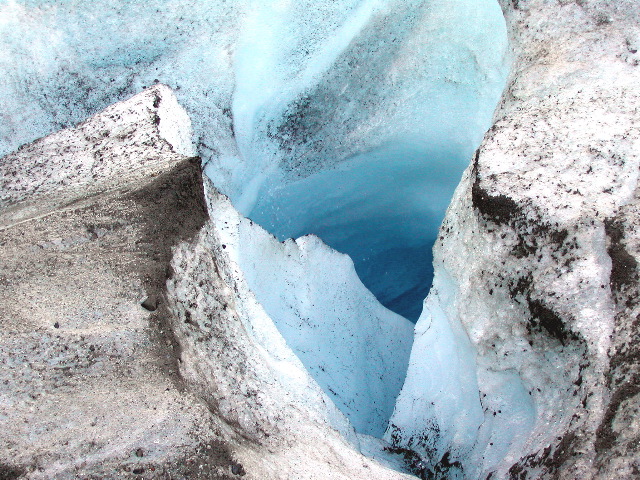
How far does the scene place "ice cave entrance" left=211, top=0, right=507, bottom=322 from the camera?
2.60 meters

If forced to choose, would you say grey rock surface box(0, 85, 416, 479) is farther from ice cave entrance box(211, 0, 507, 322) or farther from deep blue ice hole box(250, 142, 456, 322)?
deep blue ice hole box(250, 142, 456, 322)

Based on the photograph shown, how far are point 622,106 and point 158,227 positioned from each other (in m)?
1.46

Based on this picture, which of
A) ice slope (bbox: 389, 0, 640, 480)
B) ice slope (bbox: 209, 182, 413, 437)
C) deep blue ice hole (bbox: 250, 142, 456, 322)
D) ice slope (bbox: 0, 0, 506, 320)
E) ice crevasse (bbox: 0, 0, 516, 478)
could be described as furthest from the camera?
deep blue ice hole (bbox: 250, 142, 456, 322)

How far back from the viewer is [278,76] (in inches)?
106

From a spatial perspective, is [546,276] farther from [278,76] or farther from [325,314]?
[278,76]

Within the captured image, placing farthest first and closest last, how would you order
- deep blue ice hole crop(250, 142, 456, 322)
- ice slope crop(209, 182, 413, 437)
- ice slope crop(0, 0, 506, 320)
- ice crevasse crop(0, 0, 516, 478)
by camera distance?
deep blue ice hole crop(250, 142, 456, 322), ice slope crop(0, 0, 506, 320), ice crevasse crop(0, 0, 516, 478), ice slope crop(209, 182, 413, 437)

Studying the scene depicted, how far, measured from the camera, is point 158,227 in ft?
5.03

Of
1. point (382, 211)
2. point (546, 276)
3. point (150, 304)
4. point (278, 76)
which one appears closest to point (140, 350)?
point (150, 304)

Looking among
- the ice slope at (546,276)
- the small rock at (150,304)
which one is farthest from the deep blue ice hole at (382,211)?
the small rock at (150,304)

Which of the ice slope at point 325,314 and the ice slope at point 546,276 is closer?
the ice slope at point 546,276

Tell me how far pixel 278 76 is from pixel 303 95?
0.15 metres

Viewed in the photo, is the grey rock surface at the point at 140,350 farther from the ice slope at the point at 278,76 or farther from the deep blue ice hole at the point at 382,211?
the deep blue ice hole at the point at 382,211

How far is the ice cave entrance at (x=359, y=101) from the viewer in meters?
2.60

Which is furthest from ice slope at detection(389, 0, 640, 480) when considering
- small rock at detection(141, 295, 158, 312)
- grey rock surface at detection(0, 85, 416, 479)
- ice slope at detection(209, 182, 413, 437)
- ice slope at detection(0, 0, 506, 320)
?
small rock at detection(141, 295, 158, 312)
